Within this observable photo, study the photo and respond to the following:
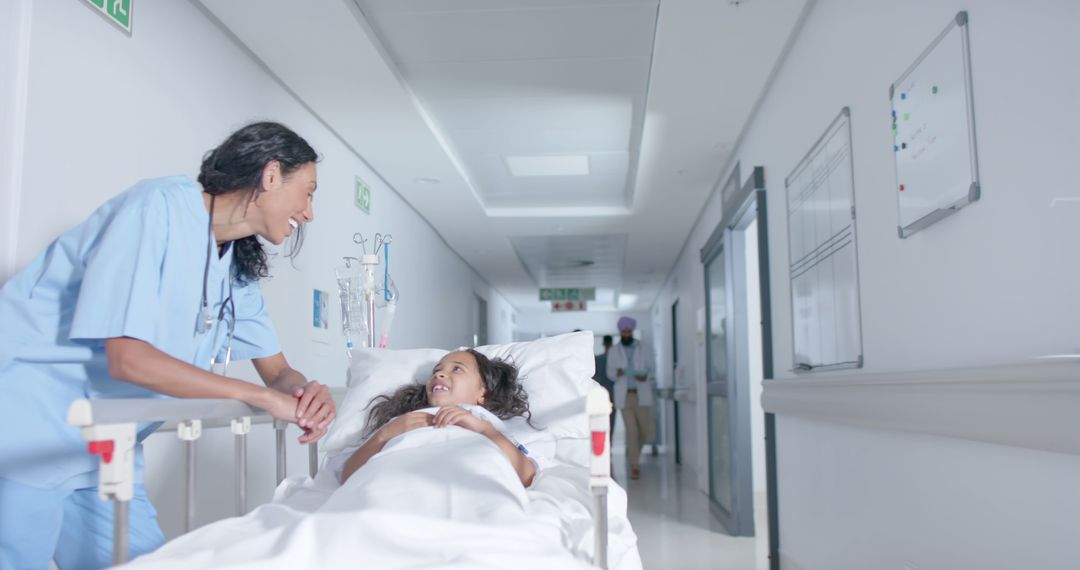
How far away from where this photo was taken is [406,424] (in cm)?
234

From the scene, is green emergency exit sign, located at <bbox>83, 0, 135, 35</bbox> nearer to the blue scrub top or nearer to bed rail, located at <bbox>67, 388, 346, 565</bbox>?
the blue scrub top

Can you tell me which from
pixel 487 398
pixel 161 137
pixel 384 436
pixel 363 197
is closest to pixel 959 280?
pixel 487 398

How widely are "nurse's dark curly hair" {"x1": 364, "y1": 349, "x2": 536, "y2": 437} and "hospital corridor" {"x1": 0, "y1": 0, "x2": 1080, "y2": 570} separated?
0.04 ft

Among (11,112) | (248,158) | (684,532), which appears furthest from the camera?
(684,532)

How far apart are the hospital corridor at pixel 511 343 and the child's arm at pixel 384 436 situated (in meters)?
0.01

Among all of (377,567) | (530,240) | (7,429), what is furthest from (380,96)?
(530,240)

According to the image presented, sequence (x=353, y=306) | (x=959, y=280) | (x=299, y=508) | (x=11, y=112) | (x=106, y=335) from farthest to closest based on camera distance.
Answer: (x=353, y=306), (x=11, y=112), (x=299, y=508), (x=959, y=280), (x=106, y=335)

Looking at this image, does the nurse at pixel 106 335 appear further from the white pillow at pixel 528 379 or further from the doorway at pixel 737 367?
the doorway at pixel 737 367

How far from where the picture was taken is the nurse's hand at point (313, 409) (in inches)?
74.9

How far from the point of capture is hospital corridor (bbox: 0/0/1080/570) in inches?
62.1

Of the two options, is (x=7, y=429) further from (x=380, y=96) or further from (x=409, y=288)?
(x=409, y=288)

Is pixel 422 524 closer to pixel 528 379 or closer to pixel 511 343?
pixel 528 379

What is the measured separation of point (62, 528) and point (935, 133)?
232cm

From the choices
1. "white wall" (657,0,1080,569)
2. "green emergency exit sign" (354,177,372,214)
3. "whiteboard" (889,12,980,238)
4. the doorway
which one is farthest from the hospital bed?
"green emergency exit sign" (354,177,372,214)
